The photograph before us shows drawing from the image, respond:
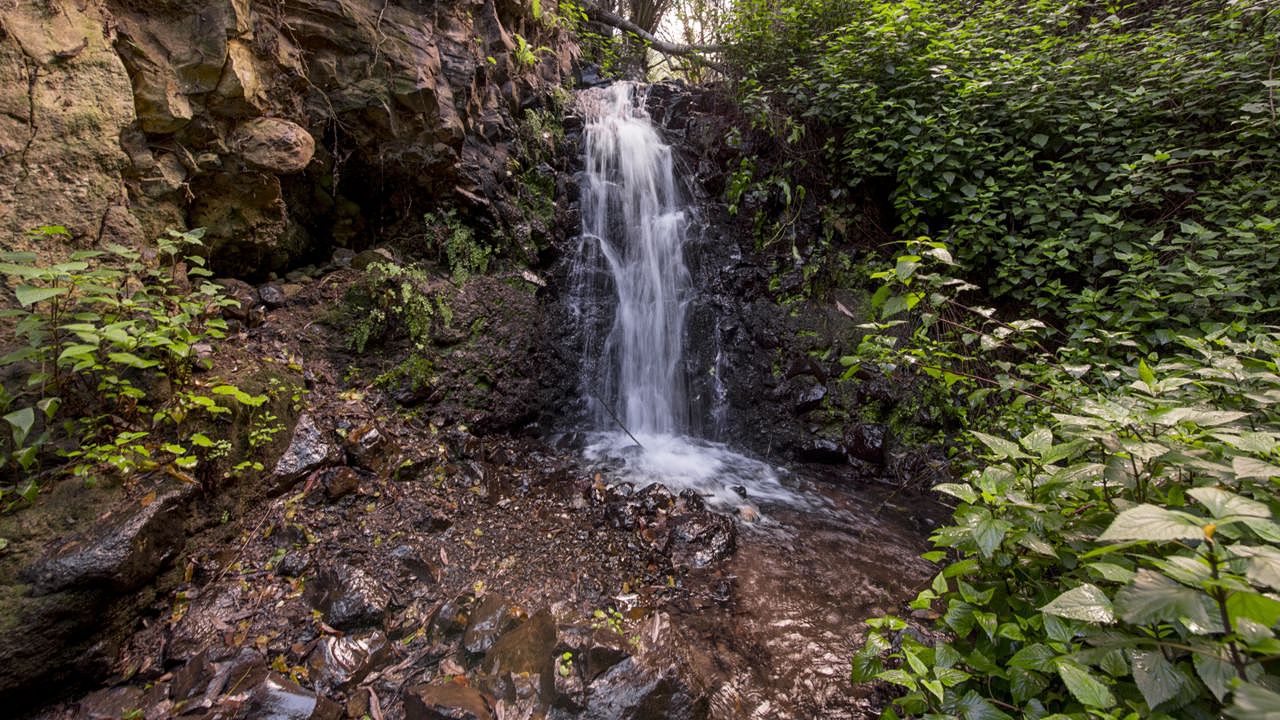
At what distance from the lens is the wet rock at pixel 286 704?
203cm

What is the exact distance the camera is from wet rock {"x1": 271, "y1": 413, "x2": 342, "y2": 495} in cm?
313

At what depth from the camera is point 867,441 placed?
506 centimetres

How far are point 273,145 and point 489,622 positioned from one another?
4085mm

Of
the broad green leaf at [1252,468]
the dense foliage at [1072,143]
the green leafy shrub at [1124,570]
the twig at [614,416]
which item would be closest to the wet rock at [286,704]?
the green leafy shrub at [1124,570]

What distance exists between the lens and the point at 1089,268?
4496mm

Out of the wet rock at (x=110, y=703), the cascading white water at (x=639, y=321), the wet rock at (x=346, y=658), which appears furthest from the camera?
the cascading white water at (x=639, y=321)

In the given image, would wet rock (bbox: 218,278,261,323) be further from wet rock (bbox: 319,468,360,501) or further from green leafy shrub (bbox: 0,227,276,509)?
wet rock (bbox: 319,468,360,501)

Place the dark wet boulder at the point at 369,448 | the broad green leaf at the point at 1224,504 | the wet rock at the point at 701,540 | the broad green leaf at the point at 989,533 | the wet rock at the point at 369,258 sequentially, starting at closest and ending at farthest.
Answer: the broad green leaf at the point at 1224,504 < the broad green leaf at the point at 989,533 < the wet rock at the point at 701,540 < the dark wet boulder at the point at 369,448 < the wet rock at the point at 369,258

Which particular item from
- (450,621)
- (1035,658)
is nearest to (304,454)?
(450,621)

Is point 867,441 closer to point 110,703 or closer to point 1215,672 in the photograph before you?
point 1215,672

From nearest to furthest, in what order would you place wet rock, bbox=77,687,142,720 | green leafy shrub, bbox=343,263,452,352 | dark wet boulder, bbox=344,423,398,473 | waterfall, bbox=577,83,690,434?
wet rock, bbox=77,687,142,720 < dark wet boulder, bbox=344,423,398,473 < green leafy shrub, bbox=343,263,452,352 < waterfall, bbox=577,83,690,434

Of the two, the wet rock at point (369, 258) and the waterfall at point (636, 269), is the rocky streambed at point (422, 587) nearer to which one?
the wet rock at point (369, 258)

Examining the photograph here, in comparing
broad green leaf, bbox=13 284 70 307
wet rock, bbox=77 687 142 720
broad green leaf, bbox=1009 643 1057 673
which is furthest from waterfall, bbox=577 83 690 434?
broad green leaf, bbox=1009 643 1057 673

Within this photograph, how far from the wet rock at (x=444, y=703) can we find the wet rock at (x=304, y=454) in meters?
1.80
